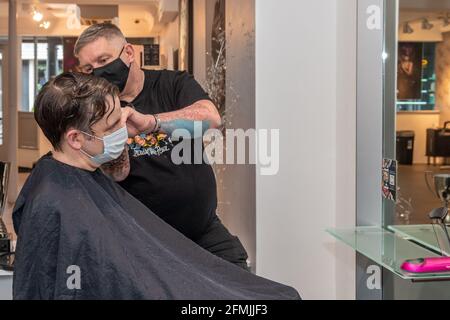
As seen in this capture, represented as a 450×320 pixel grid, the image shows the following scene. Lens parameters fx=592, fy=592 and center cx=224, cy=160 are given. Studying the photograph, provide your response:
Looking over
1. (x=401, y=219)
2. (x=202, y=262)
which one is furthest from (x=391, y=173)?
(x=202, y=262)

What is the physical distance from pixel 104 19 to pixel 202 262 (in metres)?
4.36

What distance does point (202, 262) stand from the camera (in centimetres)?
172

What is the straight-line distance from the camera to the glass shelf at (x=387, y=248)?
1629 mm

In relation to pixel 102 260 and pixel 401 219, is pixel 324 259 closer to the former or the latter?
pixel 401 219

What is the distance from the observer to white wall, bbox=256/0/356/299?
2250mm

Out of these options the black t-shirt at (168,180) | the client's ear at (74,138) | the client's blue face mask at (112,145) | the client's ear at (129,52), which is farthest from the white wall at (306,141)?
the client's ear at (74,138)

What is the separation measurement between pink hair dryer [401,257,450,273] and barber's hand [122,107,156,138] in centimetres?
82

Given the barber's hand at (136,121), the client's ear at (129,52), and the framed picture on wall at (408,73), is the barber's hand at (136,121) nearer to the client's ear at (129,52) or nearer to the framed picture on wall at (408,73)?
the client's ear at (129,52)

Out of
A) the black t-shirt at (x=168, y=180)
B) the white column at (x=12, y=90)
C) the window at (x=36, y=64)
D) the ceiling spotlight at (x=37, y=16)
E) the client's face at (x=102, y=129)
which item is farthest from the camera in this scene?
the window at (x=36, y=64)

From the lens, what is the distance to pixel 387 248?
6.29 feet

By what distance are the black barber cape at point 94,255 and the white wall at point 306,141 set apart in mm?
642

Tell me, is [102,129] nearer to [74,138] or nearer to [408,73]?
[74,138]

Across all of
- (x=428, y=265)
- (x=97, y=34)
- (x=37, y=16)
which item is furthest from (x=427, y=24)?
(x=37, y=16)
